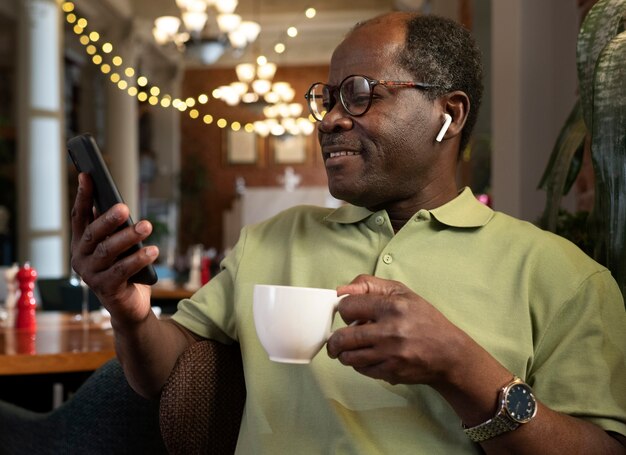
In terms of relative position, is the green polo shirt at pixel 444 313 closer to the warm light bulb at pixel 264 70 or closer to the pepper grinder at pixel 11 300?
the pepper grinder at pixel 11 300

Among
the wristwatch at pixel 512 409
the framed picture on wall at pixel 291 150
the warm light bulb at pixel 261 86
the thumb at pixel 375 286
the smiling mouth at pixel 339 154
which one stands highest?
the warm light bulb at pixel 261 86

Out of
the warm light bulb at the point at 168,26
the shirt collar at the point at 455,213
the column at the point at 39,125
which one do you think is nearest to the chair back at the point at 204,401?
the shirt collar at the point at 455,213

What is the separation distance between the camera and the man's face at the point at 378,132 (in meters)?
1.37

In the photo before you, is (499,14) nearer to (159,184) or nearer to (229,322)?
(229,322)

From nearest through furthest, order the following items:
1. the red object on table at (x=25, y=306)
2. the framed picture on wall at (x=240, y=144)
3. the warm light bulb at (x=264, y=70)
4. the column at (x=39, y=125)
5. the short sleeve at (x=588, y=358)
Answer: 1. the short sleeve at (x=588, y=358)
2. the red object on table at (x=25, y=306)
3. the column at (x=39, y=125)
4. the warm light bulb at (x=264, y=70)
5. the framed picture on wall at (x=240, y=144)

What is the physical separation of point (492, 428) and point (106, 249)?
529 mm

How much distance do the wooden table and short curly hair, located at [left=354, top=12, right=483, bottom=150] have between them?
1.27 m

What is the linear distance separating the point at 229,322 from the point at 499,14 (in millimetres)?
1559

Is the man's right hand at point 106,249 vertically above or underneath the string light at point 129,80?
underneath

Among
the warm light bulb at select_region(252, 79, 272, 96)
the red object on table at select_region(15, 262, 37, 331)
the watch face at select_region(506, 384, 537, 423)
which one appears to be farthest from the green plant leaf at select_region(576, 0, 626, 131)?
the warm light bulb at select_region(252, 79, 272, 96)

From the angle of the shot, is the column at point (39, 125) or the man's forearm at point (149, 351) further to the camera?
the column at point (39, 125)

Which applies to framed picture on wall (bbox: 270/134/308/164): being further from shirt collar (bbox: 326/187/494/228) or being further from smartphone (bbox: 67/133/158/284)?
smartphone (bbox: 67/133/158/284)

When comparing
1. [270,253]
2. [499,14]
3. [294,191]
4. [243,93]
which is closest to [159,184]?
[294,191]

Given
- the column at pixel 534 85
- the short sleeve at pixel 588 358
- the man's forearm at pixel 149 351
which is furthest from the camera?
the column at pixel 534 85
